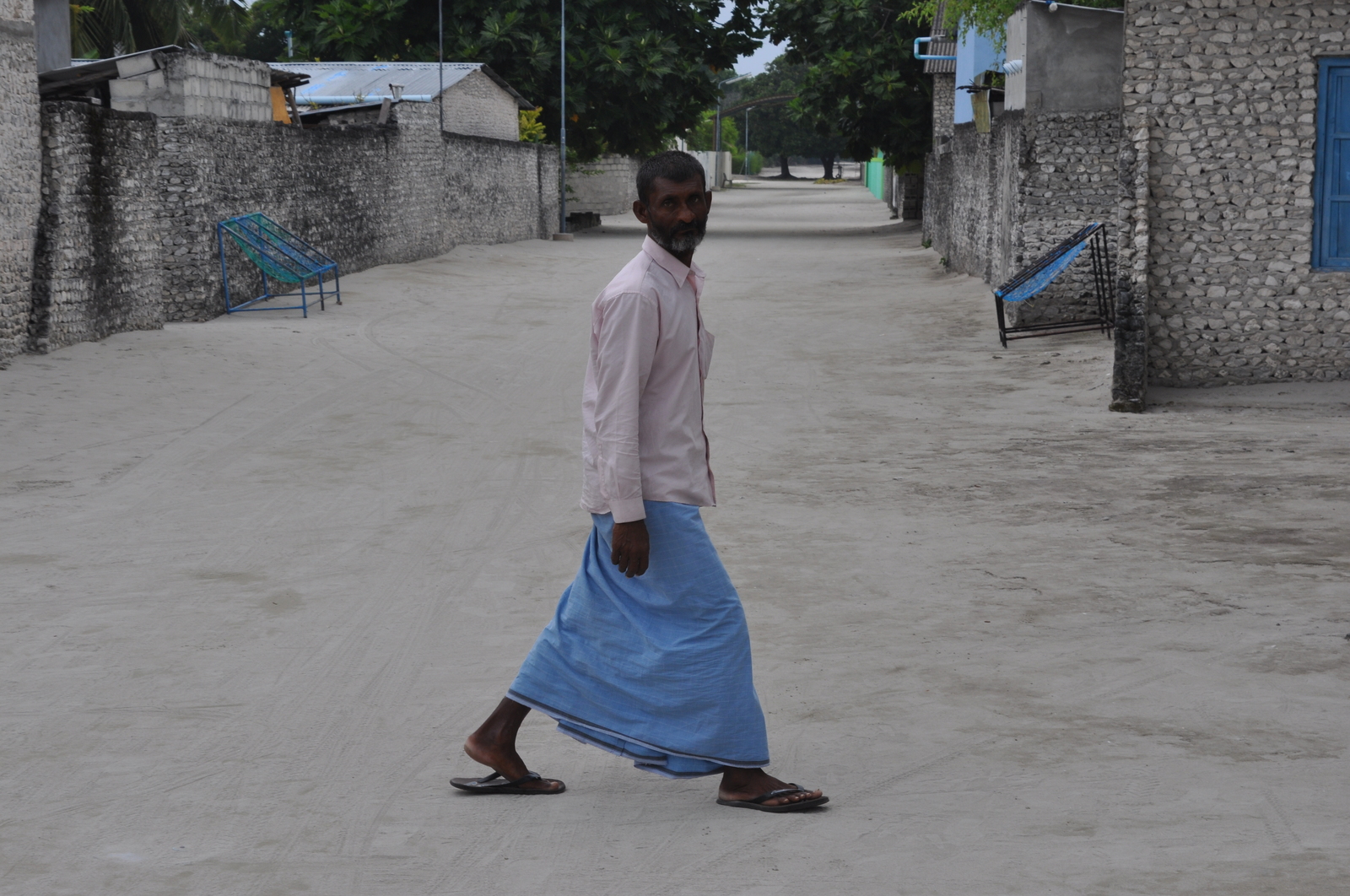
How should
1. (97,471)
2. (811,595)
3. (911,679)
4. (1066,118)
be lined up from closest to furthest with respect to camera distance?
(911,679) → (811,595) → (97,471) → (1066,118)

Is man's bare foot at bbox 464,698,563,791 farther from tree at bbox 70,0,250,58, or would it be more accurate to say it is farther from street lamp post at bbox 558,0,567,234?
street lamp post at bbox 558,0,567,234

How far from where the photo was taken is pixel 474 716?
4.32 metres

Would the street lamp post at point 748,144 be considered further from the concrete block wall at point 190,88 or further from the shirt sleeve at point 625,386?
the shirt sleeve at point 625,386

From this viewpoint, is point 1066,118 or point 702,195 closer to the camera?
point 702,195

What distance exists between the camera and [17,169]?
450 inches

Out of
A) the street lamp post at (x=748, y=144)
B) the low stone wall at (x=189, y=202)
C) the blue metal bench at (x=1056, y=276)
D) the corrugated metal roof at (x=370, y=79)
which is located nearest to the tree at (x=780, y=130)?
the street lamp post at (x=748, y=144)

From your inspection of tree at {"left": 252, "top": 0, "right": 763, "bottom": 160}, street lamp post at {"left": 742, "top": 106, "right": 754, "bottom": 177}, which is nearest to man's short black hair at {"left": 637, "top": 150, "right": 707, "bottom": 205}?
tree at {"left": 252, "top": 0, "right": 763, "bottom": 160}

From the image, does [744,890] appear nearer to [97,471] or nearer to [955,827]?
[955,827]

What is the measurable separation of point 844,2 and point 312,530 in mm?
26930

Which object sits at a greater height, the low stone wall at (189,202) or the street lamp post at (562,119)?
the street lamp post at (562,119)

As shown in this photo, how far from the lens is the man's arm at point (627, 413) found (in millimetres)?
3383

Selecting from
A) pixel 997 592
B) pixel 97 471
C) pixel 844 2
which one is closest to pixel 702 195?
pixel 997 592

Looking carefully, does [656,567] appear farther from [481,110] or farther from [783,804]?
[481,110]

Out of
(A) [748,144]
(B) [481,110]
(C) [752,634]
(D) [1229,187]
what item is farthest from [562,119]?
(A) [748,144]
